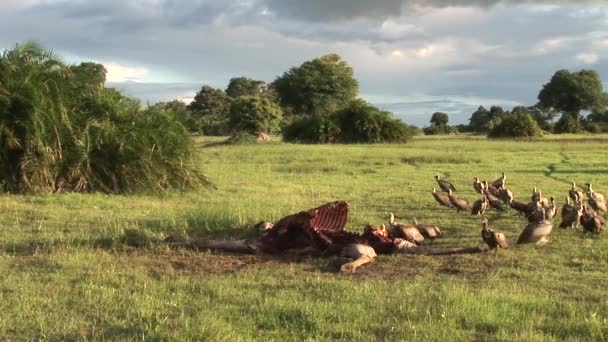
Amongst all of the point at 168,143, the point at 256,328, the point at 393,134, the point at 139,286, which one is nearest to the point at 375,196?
the point at 168,143

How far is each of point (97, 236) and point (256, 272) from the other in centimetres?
279

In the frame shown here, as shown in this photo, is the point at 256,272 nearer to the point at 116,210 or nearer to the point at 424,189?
the point at 116,210

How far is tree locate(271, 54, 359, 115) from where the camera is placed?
55219 mm

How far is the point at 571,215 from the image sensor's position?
32.0 feet

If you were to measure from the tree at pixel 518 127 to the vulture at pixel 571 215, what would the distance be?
39109 mm

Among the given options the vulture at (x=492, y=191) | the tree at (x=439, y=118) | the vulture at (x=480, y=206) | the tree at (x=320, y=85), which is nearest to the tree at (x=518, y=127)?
the tree at (x=320, y=85)

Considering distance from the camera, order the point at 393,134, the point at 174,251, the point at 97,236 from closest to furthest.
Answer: the point at 174,251
the point at 97,236
the point at 393,134

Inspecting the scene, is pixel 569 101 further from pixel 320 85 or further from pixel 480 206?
pixel 480 206

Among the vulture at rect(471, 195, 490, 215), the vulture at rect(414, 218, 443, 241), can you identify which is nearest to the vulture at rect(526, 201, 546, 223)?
the vulture at rect(471, 195, 490, 215)

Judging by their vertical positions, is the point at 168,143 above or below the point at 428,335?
above

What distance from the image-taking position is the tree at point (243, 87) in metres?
71.3

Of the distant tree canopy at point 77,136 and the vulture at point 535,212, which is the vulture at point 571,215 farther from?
the distant tree canopy at point 77,136

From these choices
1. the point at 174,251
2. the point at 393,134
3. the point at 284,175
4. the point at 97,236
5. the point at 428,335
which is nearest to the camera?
the point at 428,335

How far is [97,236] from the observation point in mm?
9000
